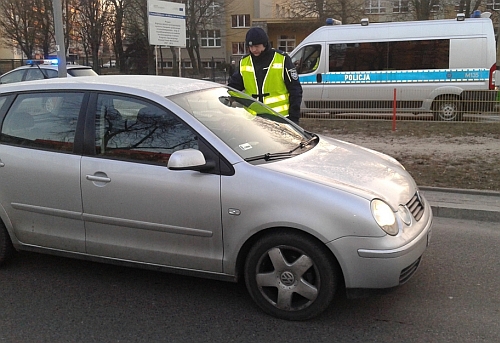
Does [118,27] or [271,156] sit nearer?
[271,156]

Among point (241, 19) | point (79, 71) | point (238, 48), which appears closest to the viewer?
point (79, 71)

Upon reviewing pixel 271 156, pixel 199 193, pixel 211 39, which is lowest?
pixel 199 193

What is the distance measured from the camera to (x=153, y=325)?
3277 millimetres

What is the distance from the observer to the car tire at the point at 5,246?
407 centimetres

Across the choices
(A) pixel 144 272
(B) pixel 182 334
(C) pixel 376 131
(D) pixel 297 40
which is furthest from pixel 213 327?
(D) pixel 297 40

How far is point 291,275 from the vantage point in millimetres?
3227

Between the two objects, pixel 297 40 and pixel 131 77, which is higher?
pixel 297 40

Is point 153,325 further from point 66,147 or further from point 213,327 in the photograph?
point 66,147

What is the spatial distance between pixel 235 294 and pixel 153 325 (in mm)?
702

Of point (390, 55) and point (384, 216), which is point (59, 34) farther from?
point (384, 216)

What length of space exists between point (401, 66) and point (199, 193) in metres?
10.9

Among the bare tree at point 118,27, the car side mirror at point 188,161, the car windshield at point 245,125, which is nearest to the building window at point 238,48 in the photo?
the bare tree at point 118,27

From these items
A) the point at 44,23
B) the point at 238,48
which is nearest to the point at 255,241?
the point at 44,23

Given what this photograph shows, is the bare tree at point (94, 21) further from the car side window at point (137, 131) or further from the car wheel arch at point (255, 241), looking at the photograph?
the car wheel arch at point (255, 241)
